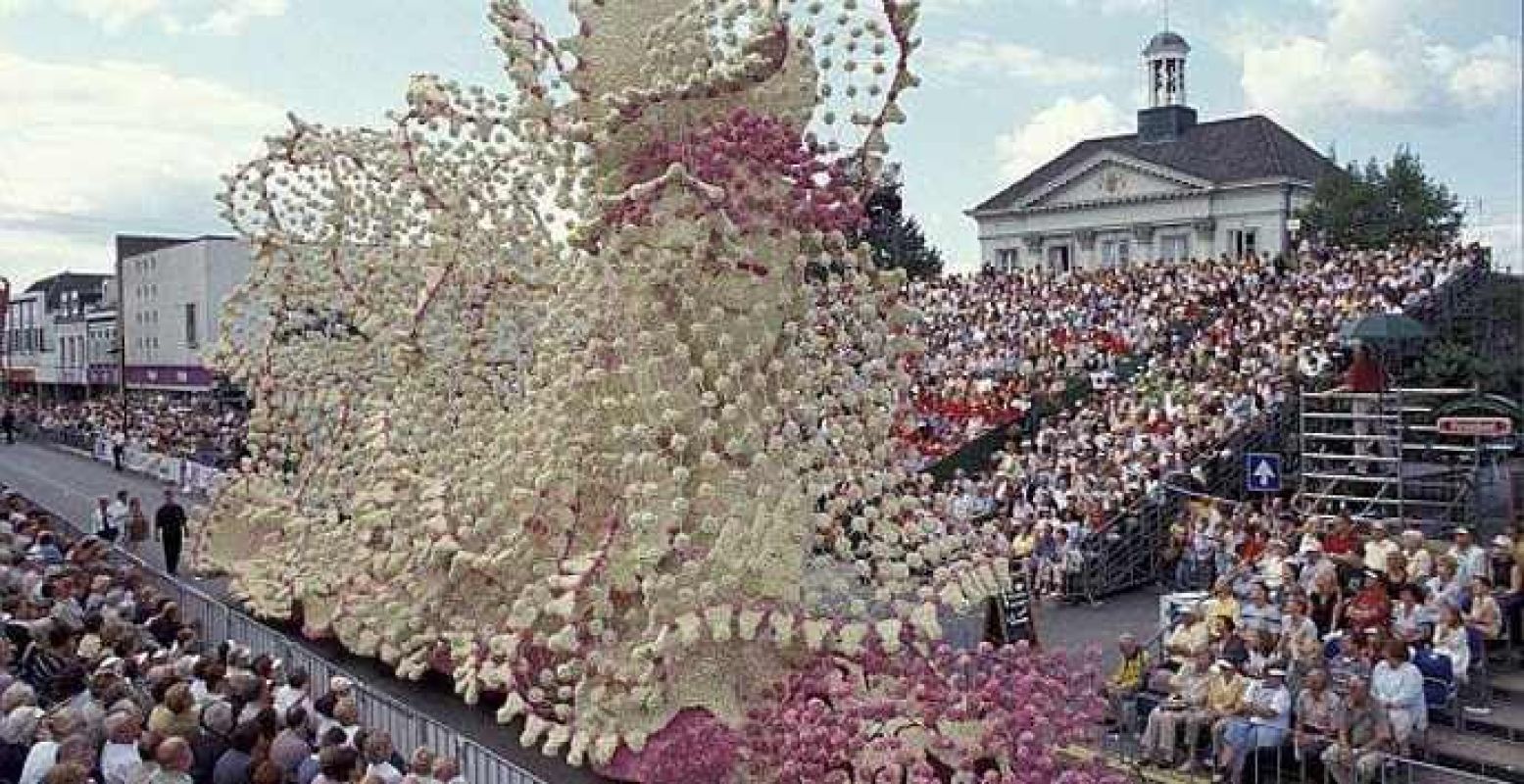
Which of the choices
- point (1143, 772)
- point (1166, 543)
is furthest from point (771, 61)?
point (1166, 543)

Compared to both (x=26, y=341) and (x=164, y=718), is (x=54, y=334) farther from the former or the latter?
(x=164, y=718)

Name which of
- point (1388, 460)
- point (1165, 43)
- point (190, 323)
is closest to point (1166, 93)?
point (1165, 43)

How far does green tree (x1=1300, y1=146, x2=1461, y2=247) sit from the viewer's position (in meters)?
60.2

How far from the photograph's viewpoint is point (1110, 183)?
2618 inches

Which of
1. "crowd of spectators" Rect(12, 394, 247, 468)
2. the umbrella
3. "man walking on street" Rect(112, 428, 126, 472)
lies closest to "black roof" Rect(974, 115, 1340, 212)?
"crowd of spectators" Rect(12, 394, 247, 468)

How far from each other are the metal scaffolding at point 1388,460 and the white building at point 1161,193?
4147 centimetres

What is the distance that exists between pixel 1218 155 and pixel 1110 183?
4750 millimetres

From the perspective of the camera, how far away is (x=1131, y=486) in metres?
19.5

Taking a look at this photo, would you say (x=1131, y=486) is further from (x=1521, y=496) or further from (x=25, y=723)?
(x=25, y=723)

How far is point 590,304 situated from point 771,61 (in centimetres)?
212

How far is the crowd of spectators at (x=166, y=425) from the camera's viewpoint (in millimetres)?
32062

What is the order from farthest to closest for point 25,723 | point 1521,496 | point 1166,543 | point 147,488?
point 147,488 < point 1166,543 < point 1521,496 < point 25,723

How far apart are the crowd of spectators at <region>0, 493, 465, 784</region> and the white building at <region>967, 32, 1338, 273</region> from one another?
53854 mm

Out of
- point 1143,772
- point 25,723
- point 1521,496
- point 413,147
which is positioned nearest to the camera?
point 25,723
